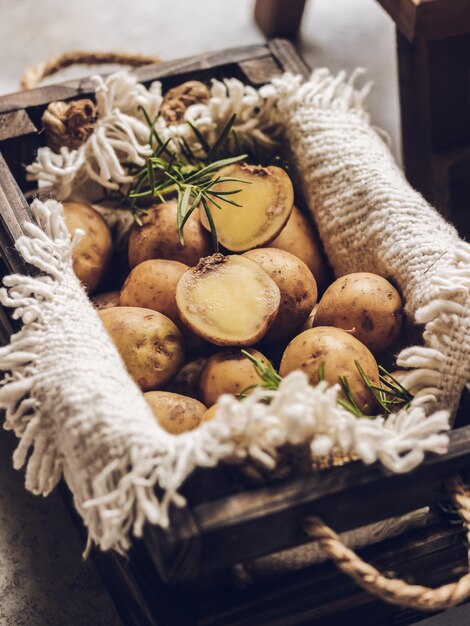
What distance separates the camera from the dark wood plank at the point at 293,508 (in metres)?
0.64

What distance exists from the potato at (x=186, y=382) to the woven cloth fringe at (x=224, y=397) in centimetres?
12

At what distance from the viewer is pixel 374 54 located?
1525 millimetres

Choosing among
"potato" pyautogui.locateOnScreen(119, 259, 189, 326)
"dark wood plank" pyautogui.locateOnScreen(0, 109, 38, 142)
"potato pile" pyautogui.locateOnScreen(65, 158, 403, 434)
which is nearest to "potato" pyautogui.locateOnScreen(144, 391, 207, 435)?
"potato pile" pyautogui.locateOnScreen(65, 158, 403, 434)

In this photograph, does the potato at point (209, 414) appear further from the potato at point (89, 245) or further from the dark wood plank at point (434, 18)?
the dark wood plank at point (434, 18)

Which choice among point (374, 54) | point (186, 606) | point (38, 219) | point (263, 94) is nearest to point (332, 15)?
point (374, 54)

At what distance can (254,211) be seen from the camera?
927 millimetres

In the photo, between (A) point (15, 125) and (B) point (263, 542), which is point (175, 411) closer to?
(B) point (263, 542)

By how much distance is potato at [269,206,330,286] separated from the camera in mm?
957

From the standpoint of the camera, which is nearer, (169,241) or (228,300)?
(228,300)

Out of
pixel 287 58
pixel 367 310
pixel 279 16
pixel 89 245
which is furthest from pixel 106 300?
pixel 279 16

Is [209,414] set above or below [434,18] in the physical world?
below

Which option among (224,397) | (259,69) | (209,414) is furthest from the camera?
(259,69)

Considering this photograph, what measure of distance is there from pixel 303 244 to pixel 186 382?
222mm

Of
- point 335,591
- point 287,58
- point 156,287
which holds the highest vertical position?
point 287,58
